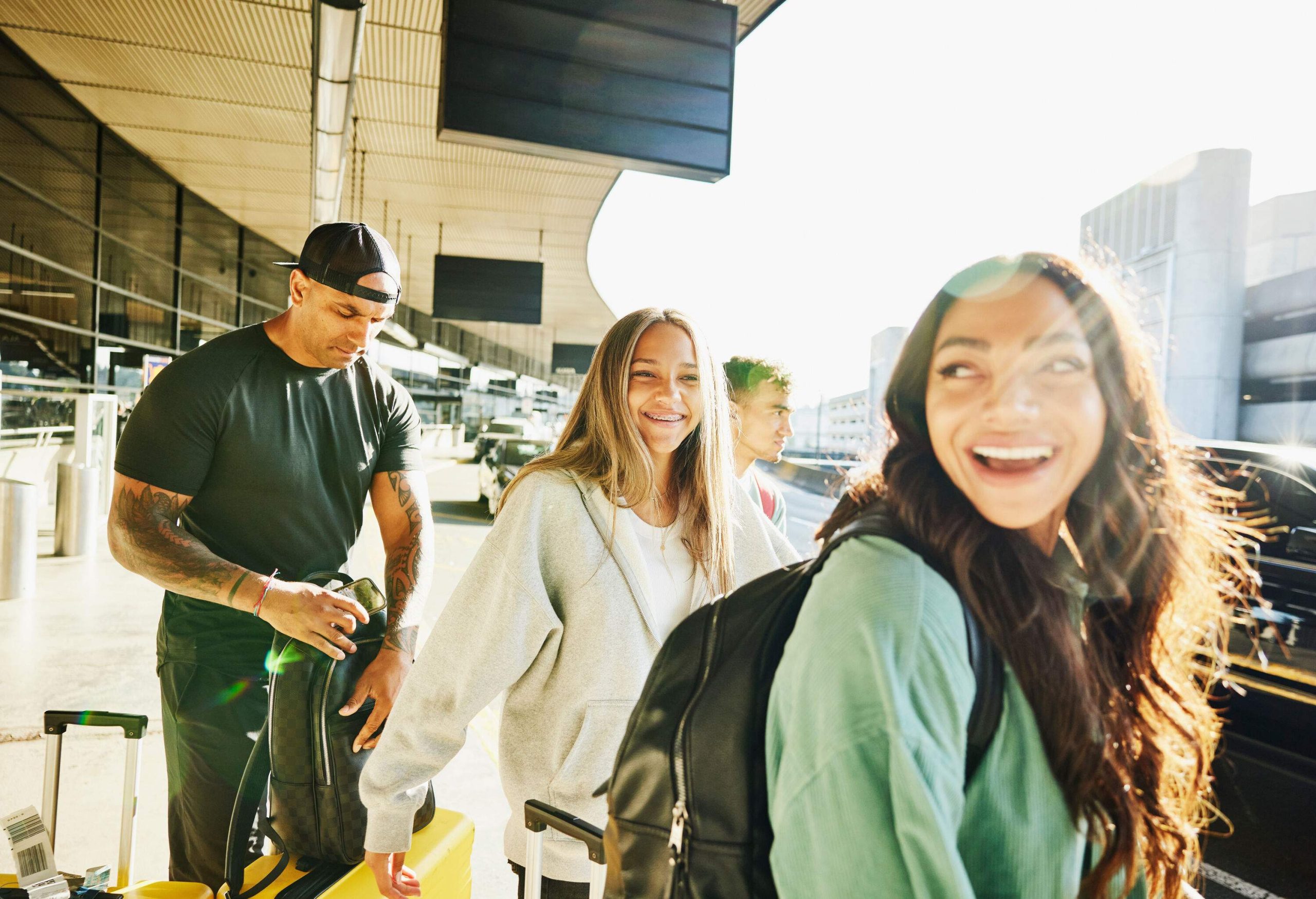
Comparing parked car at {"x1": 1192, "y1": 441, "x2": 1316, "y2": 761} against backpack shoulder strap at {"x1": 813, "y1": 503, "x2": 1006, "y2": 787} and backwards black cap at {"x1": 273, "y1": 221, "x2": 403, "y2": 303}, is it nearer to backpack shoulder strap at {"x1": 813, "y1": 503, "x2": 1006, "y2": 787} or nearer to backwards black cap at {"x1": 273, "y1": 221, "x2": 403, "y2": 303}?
backpack shoulder strap at {"x1": 813, "y1": 503, "x2": 1006, "y2": 787}

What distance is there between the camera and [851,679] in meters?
0.74

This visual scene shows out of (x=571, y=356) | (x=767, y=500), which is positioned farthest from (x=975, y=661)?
(x=571, y=356)

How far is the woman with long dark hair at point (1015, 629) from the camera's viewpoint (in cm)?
73

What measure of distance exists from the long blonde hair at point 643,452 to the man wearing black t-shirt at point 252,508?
0.64 metres

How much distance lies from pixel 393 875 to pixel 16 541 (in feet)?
22.2

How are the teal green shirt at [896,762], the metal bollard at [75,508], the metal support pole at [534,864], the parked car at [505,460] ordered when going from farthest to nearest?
the parked car at [505,460] → the metal bollard at [75,508] → the metal support pole at [534,864] → the teal green shirt at [896,762]

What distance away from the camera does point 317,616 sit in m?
1.78

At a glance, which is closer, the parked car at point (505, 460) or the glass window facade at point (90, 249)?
the glass window facade at point (90, 249)

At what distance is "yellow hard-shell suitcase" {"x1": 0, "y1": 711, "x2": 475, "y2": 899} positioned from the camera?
5.32ft

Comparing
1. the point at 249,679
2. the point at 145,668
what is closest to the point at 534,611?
the point at 249,679

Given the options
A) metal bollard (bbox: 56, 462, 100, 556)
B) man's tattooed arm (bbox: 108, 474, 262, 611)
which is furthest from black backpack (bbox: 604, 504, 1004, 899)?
metal bollard (bbox: 56, 462, 100, 556)

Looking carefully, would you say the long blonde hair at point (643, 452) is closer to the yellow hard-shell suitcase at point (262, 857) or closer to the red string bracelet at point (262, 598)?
the red string bracelet at point (262, 598)

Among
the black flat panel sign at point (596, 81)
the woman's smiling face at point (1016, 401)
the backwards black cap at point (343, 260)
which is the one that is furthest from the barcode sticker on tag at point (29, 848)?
the black flat panel sign at point (596, 81)

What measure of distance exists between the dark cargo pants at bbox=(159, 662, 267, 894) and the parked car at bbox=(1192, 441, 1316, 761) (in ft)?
11.5
